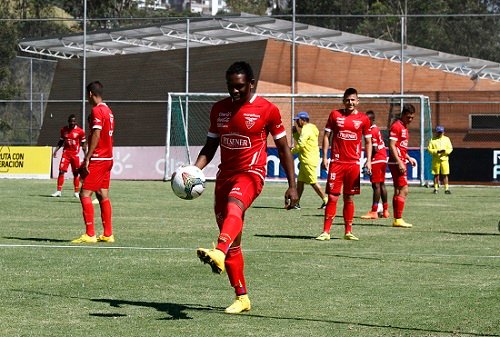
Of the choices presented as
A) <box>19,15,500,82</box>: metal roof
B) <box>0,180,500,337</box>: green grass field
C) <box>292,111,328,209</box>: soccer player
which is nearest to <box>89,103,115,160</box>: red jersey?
<box>0,180,500,337</box>: green grass field

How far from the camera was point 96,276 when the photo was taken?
11742 mm

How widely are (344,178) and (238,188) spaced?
7367 millimetres

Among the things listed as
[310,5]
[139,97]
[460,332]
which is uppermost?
[310,5]

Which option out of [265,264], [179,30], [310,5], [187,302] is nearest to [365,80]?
[179,30]

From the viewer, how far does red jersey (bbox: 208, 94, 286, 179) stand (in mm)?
9594

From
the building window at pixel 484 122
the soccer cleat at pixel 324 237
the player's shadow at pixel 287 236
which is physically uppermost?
the building window at pixel 484 122

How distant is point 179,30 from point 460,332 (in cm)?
4041

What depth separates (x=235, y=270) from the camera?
31.2 feet

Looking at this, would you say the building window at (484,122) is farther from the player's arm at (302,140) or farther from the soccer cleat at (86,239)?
the soccer cleat at (86,239)

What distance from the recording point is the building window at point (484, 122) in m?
45.2

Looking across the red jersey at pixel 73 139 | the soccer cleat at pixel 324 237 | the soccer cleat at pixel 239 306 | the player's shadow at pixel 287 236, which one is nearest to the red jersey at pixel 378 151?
the player's shadow at pixel 287 236

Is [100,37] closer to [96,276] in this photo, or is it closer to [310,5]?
[310,5]

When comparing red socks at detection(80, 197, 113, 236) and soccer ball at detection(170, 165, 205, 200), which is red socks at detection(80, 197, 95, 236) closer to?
red socks at detection(80, 197, 113, 236)

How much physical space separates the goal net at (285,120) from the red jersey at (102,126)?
23697mm
